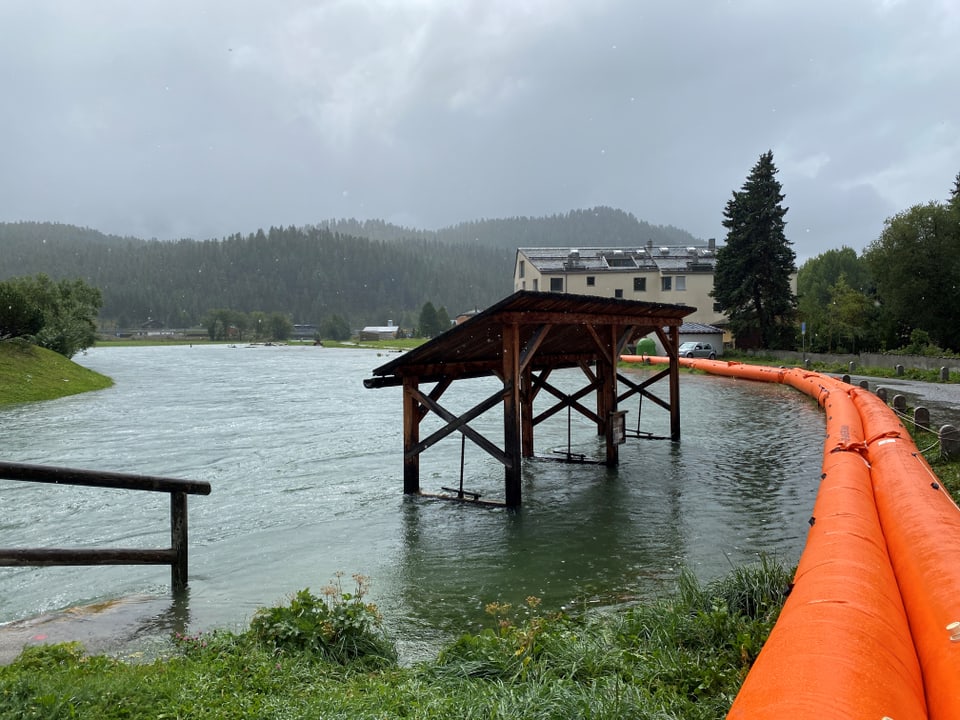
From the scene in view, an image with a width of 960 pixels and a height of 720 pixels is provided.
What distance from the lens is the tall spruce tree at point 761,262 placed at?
4894 centimetres

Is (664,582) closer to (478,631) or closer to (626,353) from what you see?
(478,631)

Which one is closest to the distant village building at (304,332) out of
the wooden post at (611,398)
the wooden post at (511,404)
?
the wooden post at (611,398)

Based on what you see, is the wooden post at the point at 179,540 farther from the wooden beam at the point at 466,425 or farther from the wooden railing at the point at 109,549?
the wooden beam at the point at 466,425

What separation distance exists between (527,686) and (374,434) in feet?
53.0

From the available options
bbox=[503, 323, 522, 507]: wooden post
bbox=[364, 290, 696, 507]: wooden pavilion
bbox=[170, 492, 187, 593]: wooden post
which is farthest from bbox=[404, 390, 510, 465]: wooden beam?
bbox=[170, 492, 187, 593]: wooden post

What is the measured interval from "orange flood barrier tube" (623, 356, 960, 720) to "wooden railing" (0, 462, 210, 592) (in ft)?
19.0

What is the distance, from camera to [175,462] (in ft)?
53.4

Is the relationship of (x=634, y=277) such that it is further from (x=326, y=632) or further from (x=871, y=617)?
(x=871, y=617)

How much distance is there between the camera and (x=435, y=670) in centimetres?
520

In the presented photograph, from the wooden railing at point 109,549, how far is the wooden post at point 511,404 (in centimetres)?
483

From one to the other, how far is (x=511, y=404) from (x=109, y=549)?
19.7ft

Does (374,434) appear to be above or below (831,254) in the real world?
below

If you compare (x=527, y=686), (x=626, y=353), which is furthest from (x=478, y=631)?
(x=626, y=353)

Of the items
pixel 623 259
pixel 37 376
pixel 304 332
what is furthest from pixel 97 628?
pixel 304 332
